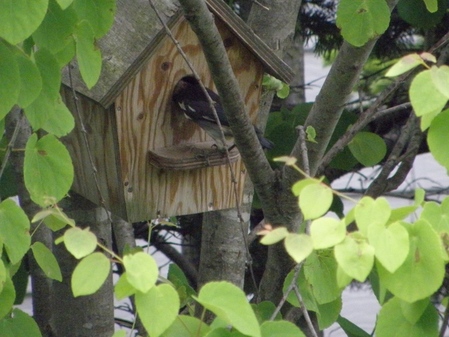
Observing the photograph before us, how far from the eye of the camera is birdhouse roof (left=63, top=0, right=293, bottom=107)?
1956mm

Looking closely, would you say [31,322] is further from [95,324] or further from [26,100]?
[95,324]

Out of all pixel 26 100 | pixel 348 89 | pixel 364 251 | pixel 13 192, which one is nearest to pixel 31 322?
pixel 26 100

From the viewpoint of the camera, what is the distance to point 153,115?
6.86ft

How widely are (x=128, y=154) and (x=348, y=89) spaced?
671 mm

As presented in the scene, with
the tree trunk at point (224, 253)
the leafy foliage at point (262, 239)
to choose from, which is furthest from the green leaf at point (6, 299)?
the tree trunk at point (224, 253)

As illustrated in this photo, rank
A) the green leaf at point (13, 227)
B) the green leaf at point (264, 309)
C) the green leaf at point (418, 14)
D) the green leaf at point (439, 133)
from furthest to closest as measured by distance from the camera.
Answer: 1. the green leaf at point (418, 14)
2. the green leaf at point (264, 309)
3. the green leaf at point (13, 227)
4. the green leaf at point (439, 133)

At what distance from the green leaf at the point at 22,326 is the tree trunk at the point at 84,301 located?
2.75ft

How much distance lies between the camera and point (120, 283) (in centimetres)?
97

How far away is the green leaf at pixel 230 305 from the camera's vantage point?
0.91 metres

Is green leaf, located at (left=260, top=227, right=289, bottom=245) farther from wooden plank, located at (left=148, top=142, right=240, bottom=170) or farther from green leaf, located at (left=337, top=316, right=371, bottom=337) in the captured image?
wooden plank, located at (left=148, top=142, right=240, bottom=170)

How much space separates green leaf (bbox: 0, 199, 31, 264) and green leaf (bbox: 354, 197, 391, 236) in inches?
22.5

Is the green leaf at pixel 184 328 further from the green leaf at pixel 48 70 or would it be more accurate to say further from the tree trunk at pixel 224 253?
the tree trunk at pixel 224 253

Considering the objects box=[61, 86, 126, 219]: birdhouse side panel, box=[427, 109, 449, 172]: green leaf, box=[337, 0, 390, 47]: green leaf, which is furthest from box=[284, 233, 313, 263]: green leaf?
box=[61, 86, 126, 219]: birdhouse side panel

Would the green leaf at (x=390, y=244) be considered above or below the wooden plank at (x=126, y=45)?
below
